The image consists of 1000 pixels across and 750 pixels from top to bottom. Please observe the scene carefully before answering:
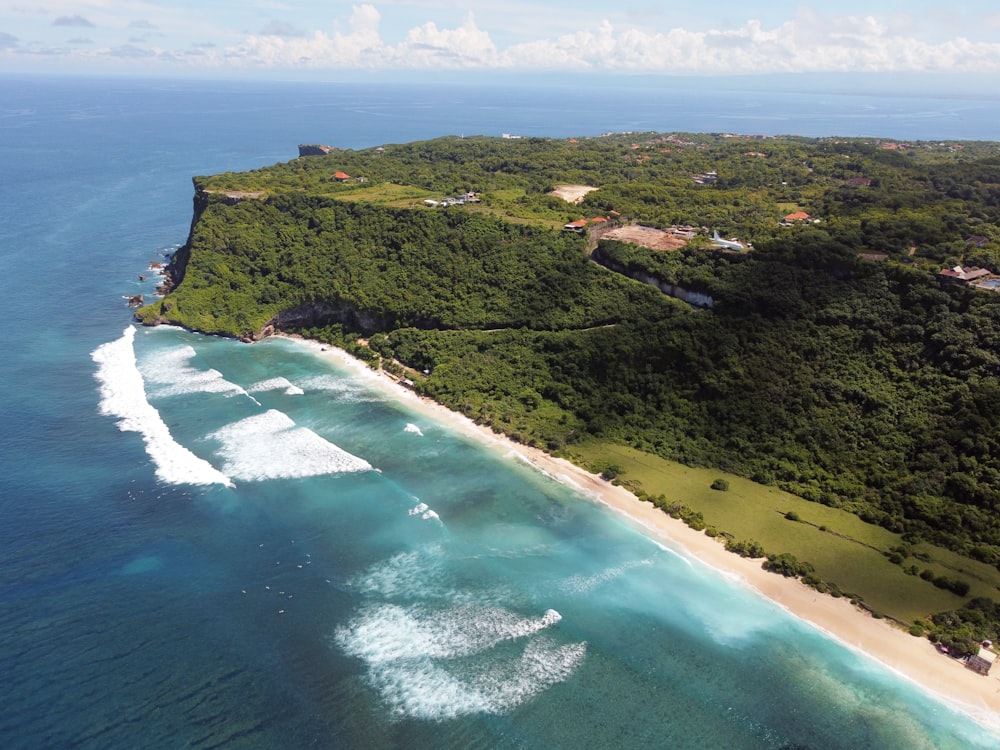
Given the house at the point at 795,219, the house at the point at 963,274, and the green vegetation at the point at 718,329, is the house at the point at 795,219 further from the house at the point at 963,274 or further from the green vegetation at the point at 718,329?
the house at the point at 963,274

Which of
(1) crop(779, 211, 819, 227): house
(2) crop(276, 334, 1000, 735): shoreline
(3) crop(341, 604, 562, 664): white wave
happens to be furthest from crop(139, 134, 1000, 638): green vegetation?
(3) crop(341, 604, 562, 664): white wave

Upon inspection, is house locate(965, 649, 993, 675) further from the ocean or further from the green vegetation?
the ocean

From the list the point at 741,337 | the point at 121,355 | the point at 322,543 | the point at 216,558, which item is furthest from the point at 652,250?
the point at 121,355

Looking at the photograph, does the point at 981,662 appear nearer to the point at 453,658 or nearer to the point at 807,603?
the point at 807,603

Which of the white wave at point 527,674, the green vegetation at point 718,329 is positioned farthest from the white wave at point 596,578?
the green vegetation at point 718,329

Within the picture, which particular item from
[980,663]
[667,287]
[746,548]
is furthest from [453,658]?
[667,287]

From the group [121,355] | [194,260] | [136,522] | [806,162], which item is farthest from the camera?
[806,162]

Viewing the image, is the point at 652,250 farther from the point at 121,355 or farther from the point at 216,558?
the point at 121,355
